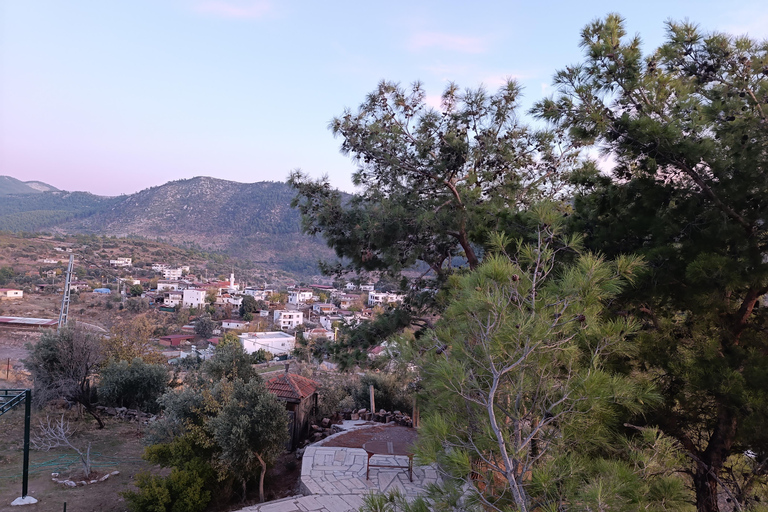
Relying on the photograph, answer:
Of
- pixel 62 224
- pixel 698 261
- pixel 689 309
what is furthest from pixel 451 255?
pixel 62 224

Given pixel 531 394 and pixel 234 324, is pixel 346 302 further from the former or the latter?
pixel 531 394

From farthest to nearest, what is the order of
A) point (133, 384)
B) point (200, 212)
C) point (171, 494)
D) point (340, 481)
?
point (200, 212) → point (133, 384) → point (340, 481) → point (171, 494)

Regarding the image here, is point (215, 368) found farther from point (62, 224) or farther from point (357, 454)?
point (62, 224)

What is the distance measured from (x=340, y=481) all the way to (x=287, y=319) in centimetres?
3991

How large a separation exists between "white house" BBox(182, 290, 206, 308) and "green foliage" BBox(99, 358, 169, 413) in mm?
35556

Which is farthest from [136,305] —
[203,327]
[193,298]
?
[193,298]

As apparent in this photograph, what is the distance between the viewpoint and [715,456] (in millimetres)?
4414

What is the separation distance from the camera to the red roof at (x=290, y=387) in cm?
988

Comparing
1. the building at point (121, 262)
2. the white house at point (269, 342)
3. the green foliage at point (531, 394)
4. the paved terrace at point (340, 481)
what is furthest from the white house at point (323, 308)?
the green foliage at point (531, 394)

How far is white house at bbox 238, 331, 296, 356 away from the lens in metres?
31.9

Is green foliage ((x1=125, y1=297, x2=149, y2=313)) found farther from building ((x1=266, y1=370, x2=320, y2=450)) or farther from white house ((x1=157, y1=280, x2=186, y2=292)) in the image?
building ((x1=266, y1=370, x2=320, y2=450))

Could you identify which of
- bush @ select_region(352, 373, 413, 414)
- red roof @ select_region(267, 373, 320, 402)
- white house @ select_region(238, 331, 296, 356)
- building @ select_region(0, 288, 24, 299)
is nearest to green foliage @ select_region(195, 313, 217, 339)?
white house @ select_region(238, 331, 296, 356)

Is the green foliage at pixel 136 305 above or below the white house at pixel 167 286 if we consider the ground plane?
below

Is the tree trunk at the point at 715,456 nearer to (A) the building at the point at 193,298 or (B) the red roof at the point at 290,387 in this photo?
(B) the red roof at the point at 290,387
